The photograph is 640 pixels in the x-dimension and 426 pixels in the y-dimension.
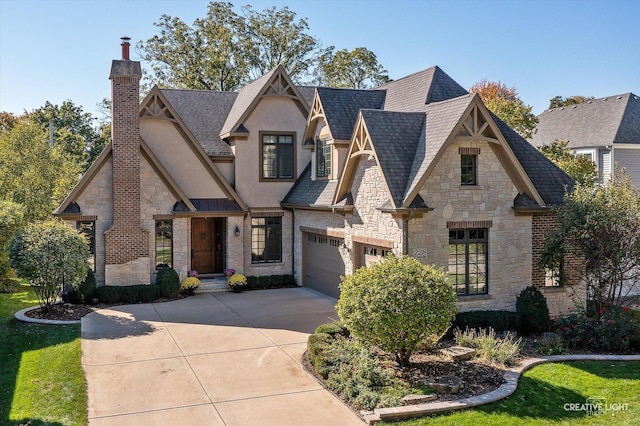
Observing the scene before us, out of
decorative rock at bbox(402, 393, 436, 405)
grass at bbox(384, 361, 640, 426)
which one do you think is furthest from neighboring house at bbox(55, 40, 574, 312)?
decorative rock at bbox(402, 393, 436, 405)

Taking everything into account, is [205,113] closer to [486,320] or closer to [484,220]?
[484,220]

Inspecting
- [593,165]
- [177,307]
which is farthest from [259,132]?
[593,165]

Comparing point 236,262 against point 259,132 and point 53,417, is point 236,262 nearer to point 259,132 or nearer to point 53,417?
point 259,132

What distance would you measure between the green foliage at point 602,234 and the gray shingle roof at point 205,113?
13.2m

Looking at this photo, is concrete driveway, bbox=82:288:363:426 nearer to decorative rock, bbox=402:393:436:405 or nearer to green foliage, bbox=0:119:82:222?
decorative rock, bbox=402:393:436:405

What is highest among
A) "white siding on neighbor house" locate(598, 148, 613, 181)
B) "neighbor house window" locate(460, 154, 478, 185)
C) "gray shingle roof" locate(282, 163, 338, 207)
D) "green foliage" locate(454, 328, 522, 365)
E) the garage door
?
"white siding on neighbor house" locate(598, 148, 613, 181)

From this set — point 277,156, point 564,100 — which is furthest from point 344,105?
point 564,100

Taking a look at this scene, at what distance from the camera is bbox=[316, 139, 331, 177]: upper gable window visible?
20.5 meters

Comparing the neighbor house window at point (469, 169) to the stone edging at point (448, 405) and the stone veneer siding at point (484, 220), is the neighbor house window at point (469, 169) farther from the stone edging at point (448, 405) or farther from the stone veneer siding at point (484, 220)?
the stone edging at point (448, 405)

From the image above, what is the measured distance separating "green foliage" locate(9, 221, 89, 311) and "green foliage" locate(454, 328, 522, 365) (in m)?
11.2

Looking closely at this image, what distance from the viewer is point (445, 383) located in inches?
428

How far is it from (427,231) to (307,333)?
4.20 meters

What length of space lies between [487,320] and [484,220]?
2.73 meters

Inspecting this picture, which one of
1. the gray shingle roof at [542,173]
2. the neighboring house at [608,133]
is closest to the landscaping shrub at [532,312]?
the gray shingle roof at [542,173]
